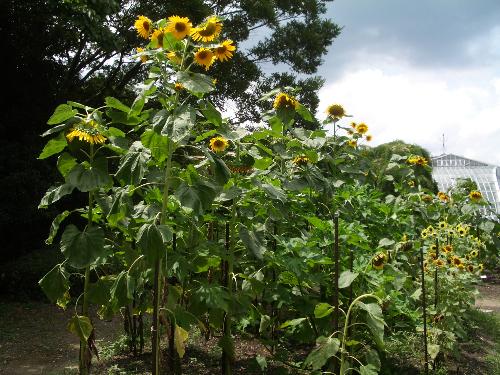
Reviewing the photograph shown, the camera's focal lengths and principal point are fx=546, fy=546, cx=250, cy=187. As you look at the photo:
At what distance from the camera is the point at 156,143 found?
1.99 metres

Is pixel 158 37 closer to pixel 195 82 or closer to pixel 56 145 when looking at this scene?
pixel 195 82

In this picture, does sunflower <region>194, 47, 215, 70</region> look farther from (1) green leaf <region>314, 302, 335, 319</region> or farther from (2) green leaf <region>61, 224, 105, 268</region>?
(1) green leaf <region>314, 302, 335, 319</region>

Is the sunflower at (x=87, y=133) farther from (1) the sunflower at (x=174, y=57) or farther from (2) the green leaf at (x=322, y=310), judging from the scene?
(2) the green leaf at (x=322, y=310)

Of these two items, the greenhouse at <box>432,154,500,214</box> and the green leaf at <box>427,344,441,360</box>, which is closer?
the green leaf at <box>427,344,441,360</box>

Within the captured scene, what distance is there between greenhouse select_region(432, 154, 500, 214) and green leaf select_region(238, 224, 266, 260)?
13.9 metres

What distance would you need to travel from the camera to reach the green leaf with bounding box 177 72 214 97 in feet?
5.76

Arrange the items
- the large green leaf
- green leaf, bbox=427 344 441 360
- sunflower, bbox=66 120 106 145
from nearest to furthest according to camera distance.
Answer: the large green leaf
sunflower, bbox=66 120 106 145
green leaf, bbox=427 344 441 360

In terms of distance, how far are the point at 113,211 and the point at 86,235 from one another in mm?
145

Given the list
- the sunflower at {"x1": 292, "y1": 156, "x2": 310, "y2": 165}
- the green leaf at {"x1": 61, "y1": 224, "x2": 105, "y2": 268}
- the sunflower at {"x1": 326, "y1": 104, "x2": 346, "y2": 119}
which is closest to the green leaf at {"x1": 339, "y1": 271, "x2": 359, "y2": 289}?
the sunflower at {"x1": 292, "y1": 156, "x2": 310, "y2": 165}

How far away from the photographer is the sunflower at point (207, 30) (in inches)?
78.0

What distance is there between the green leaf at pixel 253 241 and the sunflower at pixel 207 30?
817 millimetres

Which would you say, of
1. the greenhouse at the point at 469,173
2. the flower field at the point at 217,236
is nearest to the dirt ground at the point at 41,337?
the flower field at the point at 217,236

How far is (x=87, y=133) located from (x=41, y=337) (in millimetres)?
3514

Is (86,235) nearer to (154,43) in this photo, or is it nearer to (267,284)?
(154,43)
